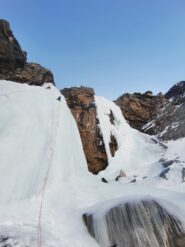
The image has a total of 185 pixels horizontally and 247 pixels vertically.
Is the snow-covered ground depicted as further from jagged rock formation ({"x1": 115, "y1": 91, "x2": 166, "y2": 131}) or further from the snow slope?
jagged rock formation ({"x1": 115, "y1": 91, "x2": 166, "y2": 131})

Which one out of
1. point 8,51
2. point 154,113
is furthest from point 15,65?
point 154,113

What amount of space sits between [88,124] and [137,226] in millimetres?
14097

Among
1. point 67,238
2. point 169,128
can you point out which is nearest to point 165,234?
point 67,238

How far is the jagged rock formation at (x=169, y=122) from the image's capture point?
25625 mm

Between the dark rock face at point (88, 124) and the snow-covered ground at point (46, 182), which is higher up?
the dark rock face at point (88, 124)

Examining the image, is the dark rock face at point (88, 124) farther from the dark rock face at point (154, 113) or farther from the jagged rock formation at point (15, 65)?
the dark rock face at point (154, 113)

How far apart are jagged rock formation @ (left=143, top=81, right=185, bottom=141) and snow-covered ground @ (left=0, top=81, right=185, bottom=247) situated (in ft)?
23.4

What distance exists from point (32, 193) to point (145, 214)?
12.6 ft

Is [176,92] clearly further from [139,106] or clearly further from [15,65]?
[15,65]

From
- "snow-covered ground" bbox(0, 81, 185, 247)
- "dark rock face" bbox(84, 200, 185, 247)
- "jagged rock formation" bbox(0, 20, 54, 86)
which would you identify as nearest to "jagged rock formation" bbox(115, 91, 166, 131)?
"jagged rock formation" bbox(0, 20, 54, 86)

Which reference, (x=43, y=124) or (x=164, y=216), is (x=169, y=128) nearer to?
(x=43, y=124)

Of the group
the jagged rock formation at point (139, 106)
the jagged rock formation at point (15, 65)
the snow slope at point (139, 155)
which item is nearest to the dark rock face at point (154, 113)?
the jagged rock formation at point (139, 106)

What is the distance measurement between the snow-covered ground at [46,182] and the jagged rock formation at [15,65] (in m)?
7.37

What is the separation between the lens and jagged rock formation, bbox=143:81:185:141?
1009 inches
